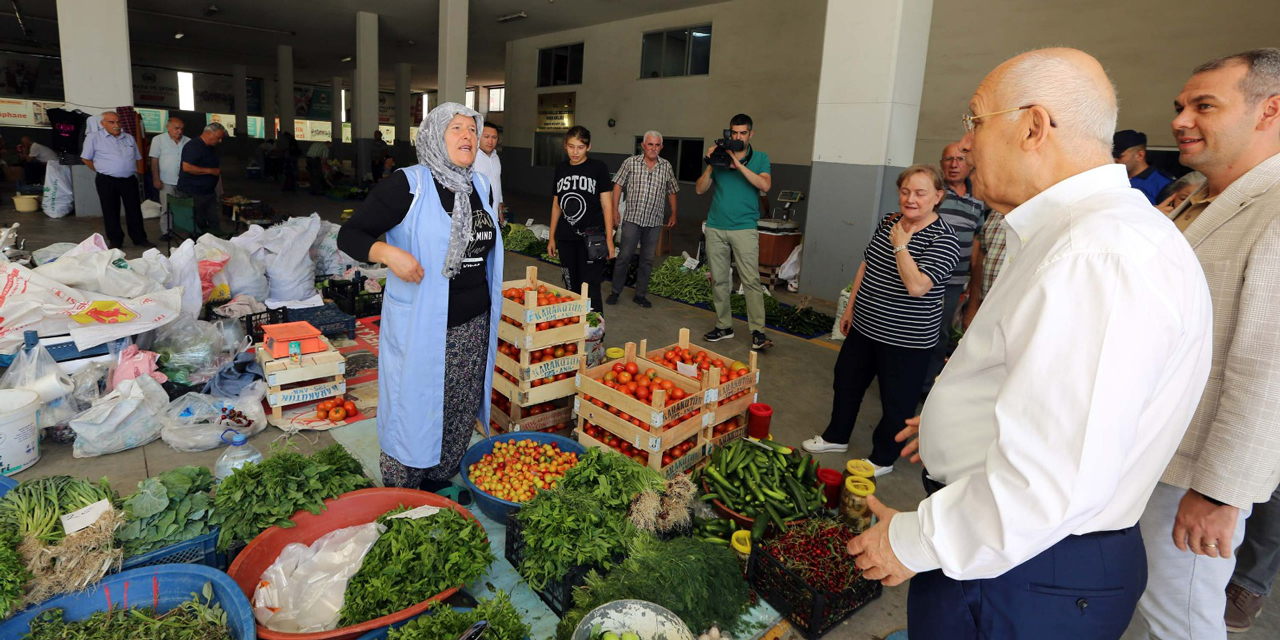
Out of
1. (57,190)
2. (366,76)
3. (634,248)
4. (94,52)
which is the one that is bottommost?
→ (634,248)

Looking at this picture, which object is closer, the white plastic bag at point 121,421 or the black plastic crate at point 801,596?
the black plastic crate at point 801,596

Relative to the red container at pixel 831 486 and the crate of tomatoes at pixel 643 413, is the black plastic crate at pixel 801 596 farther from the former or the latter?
the crate of tomatoes at pixel 643 413

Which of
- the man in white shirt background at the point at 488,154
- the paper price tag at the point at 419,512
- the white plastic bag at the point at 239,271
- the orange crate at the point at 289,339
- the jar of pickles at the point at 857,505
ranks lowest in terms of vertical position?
the jar of pickles at the point at 857,505

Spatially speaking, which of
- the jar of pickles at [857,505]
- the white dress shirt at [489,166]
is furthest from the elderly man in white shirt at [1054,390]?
the white dress shirt at [489,166]

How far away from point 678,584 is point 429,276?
1.57 metres

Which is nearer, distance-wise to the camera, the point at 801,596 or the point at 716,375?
the point at 801,596

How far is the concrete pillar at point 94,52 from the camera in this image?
943cm

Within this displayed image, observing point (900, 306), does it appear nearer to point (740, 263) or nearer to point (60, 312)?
point (740, 263)

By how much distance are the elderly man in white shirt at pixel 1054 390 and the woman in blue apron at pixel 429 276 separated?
1.98 metres

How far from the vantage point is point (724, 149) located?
5.58 metres

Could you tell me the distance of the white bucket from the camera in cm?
317

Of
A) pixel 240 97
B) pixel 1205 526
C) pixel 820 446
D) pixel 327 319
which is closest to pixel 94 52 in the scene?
pixel 327 319

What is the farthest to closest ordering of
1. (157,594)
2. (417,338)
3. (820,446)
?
1. (820,446)
2. (417,338)
3. (157,594)

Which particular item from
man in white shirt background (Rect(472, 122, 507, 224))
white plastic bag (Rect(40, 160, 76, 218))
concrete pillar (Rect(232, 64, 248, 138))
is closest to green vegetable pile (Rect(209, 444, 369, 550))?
man in white shirt background (Rect(472, 122, 507, 224))
